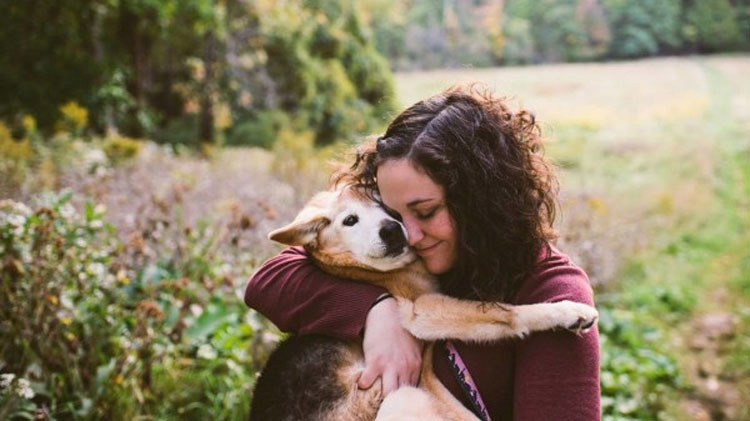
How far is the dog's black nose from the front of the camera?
272cm

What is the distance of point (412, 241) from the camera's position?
2342mm

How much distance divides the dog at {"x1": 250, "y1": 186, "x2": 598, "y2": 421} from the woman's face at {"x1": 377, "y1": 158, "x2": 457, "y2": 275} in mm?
286

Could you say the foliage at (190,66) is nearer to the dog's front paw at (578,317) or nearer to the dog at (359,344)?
the dog at (359,344)

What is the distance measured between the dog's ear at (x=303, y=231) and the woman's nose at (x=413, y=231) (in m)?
0.68

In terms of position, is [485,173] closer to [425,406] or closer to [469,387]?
[469,387]

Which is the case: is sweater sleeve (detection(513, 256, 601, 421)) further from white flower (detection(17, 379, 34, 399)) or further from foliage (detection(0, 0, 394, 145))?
foliage (detection(0, 0, 394, 145))

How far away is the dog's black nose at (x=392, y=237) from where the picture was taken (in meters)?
2.72

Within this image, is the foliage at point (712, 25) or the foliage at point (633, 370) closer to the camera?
the foliage at point (633, 370)

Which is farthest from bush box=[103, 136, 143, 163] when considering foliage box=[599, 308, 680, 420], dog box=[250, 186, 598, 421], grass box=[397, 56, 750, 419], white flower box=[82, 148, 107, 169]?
dog box=[250, 186, 598, 421]

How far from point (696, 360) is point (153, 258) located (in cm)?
512

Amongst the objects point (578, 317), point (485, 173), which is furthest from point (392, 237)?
point (578, 317)

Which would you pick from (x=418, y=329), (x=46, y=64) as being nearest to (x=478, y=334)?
(x=418, y=329)

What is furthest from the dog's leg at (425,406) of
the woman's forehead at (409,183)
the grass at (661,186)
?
the grass at (661,186)

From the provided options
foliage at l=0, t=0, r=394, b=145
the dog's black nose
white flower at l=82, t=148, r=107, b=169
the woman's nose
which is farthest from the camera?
foliage at l=0, t=0, r=394, b=145
